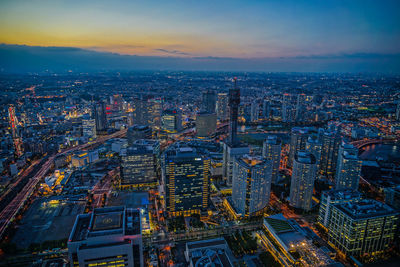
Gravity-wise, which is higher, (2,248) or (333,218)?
(333,218)

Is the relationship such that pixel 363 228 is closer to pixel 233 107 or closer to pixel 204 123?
pixel 233 107

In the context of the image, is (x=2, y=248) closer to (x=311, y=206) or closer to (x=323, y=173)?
(x=311, y=206)

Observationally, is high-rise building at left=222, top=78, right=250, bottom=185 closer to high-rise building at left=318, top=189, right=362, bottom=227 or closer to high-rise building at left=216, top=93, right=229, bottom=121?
high-rise building at left=318, top=189, right=362, bottom=227

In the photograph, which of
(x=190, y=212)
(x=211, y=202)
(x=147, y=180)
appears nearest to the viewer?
(x=190, y=212)

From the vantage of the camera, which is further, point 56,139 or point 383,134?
point 383,134

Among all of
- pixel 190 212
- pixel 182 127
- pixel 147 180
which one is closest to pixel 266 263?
pixel 190 212

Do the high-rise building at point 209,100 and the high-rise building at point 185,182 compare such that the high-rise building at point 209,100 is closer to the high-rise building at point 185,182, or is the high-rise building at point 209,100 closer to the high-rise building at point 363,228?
the high-rise building at point 185,182
